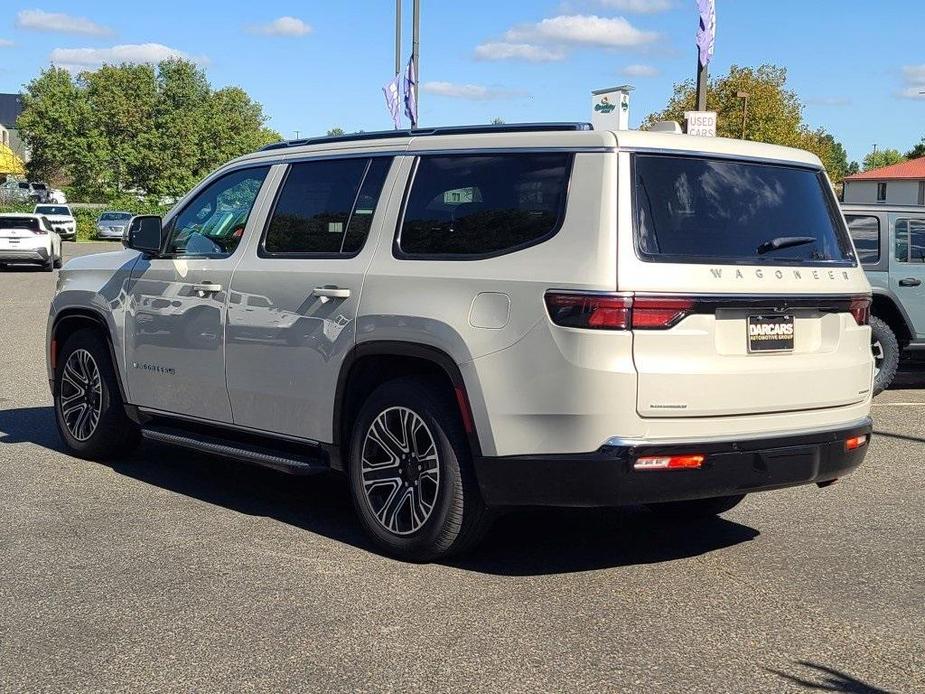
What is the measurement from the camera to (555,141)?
514 cm

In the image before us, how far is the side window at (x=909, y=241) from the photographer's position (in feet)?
37.5

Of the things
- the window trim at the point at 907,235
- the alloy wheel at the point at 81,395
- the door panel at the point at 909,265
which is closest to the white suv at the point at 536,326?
the alloy wheel at the point at 81,395

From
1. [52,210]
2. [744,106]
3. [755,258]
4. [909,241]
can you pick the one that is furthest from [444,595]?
[52,210]

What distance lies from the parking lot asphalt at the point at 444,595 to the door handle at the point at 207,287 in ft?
3.82

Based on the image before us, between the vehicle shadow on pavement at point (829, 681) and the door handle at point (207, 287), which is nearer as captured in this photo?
the vehicle shadow on pavement at point (829, 681)

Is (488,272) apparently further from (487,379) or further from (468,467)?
(468,467)

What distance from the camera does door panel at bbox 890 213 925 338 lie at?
11.4m

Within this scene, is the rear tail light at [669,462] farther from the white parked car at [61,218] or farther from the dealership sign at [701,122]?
the white parked car at [61,218]

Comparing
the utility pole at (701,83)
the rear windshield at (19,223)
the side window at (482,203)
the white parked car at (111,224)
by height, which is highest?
the utility pole at (701,83)

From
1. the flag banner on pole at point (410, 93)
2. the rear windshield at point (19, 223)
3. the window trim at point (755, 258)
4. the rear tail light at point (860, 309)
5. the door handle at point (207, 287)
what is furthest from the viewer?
the rear windshield at point (19, 223)

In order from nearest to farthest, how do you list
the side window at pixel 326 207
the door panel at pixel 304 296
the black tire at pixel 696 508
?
the door panel at pixel 304 296 → the side window at pixel 326 207 → the black tire at pixel 696 508

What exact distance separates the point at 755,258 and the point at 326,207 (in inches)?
85.5

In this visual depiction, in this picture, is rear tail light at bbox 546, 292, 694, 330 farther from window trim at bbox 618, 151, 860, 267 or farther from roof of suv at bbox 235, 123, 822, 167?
roof of suv at bbox 235, 123, 822, 167

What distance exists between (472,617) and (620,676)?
2.65 ft
